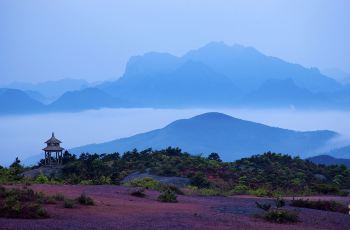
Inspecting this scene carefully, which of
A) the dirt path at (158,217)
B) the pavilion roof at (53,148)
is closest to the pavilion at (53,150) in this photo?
the pavilion roof at (53,148)

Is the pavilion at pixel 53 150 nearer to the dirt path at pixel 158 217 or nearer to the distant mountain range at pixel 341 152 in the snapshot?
the dirt path at pixel 158 217

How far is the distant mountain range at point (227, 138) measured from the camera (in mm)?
133250

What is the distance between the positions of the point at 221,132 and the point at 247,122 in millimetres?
9255

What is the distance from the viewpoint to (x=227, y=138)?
452 feet

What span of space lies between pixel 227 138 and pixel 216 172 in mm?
100699

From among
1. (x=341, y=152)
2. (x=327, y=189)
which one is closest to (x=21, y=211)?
(x=327, y=189)

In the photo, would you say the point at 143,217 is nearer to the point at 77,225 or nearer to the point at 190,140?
the point at 77,225

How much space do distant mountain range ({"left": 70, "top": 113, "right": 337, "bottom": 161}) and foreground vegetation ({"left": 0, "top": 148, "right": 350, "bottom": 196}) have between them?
87057mm

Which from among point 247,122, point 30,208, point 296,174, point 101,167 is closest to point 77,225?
point 30,208

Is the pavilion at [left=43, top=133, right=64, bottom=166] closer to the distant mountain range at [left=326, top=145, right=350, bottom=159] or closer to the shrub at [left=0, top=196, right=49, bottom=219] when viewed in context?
the shrub at [left=0, top=196, right=49, bottom=219]

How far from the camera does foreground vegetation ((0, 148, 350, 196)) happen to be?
3098 centimetres

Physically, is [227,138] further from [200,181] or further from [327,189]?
[327,189]

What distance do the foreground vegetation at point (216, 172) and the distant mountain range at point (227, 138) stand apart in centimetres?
8706

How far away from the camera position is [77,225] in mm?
12578
